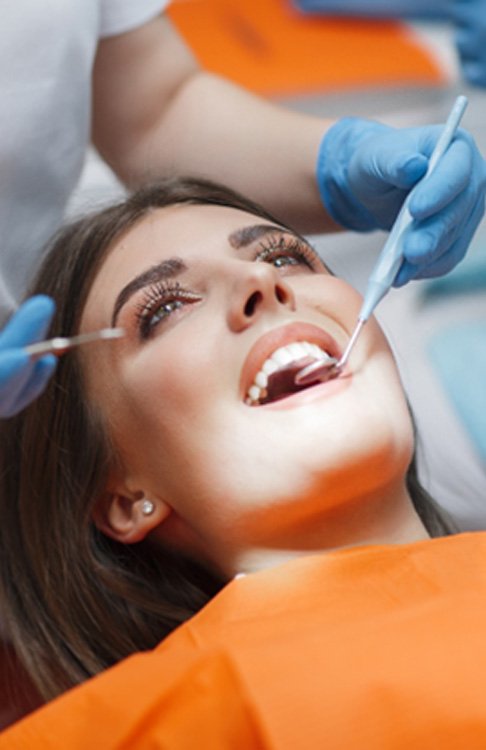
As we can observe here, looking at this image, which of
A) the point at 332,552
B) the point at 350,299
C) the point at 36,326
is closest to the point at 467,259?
the point at 350,299

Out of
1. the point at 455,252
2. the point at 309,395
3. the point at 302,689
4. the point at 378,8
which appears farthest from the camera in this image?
the point at 378,8

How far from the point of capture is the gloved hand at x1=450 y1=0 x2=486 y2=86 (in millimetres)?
2373

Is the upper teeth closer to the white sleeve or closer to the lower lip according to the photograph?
the lower lip

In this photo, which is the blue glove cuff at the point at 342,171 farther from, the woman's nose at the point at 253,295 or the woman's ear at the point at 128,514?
the woman's ear at the point at 128,514

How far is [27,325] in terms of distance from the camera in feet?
3.53

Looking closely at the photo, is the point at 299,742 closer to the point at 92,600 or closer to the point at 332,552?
the point at 332,552

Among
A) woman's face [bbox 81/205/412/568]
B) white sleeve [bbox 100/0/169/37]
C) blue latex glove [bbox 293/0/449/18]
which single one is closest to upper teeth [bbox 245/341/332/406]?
woman's face [bbox 81/205/412/568]

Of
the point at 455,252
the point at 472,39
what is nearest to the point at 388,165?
the point at 455,252

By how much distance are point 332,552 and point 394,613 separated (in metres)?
0.15

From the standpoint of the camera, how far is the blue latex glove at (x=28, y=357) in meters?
1.06

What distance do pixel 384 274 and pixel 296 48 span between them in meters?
1.97

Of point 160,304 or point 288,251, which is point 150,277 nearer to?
point 160,304

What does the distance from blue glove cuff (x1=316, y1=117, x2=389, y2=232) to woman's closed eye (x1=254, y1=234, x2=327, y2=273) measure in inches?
7.7

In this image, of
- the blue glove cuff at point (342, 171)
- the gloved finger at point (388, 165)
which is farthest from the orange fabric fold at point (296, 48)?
the gloved finger at point (388, 165)
